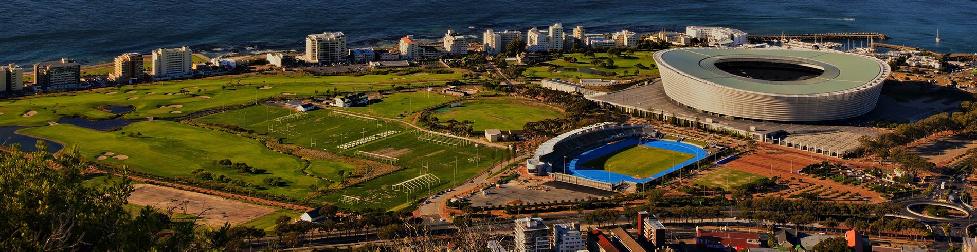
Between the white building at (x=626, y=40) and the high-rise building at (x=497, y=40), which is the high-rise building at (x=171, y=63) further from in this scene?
the white building at (x=626, y=40)

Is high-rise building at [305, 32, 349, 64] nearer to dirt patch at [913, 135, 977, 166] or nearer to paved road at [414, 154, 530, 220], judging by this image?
paved road at [414, 154, 530, 220]

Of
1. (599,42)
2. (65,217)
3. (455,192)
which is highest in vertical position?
(599,42)

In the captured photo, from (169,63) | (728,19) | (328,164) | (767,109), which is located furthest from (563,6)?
(328,164)

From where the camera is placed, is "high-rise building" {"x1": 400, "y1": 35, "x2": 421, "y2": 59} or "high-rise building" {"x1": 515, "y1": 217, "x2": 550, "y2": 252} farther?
"high-rise building" {"x1": 400, "y1": 35, "x2": 421, "y2": 59}

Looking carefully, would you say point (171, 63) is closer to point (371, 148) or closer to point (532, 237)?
point (371, 148)

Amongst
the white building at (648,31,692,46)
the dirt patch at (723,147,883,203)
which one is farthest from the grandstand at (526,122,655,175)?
the white building at (648,31,692,46)

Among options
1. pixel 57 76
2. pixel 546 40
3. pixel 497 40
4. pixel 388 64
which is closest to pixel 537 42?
pixel 546 40
